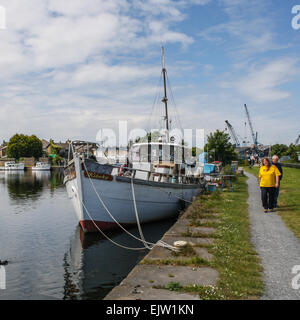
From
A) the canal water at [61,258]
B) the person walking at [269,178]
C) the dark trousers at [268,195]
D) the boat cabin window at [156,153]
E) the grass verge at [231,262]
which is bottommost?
the canal water at [61,258]

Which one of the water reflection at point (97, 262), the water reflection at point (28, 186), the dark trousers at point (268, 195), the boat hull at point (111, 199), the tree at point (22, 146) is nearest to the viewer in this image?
the water reflection at point (97, 262)

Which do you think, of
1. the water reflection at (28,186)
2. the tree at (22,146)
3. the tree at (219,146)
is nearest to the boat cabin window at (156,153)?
the water reflection at (28,186)

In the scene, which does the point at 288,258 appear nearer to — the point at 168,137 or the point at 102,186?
the point at 102,186

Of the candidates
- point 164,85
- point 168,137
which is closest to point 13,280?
point 168,137

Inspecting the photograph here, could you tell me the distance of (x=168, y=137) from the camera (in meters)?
21.1

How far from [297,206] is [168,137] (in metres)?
9.73

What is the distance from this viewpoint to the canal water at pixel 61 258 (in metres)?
8.50

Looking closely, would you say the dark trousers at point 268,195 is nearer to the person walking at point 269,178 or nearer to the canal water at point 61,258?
the person walking at point 269,178

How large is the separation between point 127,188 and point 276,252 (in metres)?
7.40

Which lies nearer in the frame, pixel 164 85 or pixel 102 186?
pixel 102 186

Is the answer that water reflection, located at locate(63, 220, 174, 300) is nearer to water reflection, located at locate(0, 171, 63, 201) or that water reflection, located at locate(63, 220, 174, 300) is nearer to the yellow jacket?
the yellow jacket

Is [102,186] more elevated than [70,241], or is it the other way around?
[102,186]

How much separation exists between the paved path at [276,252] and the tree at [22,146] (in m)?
114

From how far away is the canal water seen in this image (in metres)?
8.50
